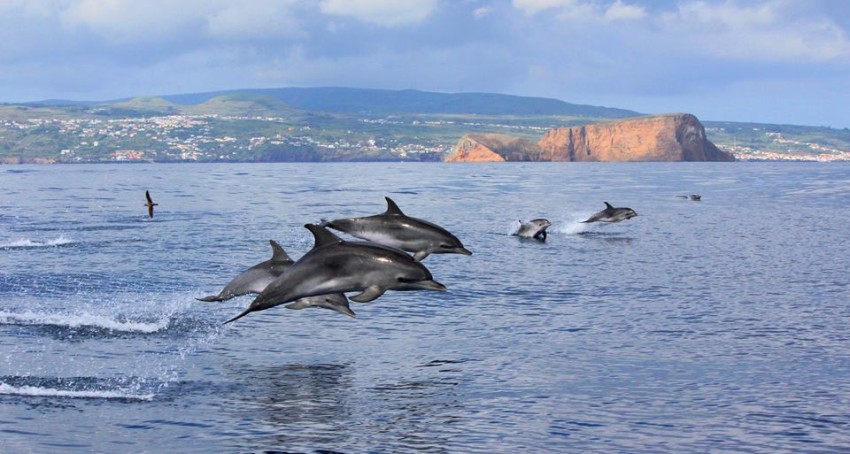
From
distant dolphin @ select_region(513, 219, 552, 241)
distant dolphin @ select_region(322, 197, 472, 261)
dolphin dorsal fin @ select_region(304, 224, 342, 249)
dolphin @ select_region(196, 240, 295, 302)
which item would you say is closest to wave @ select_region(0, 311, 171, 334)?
dolphin @ select_region(196, 240, 295, 302)

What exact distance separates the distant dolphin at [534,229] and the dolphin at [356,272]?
119 feet

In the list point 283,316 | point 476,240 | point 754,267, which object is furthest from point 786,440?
point 476,240

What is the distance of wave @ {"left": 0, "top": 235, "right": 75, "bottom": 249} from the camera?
45.6 m

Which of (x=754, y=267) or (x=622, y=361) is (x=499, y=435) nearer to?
(x=622, y=361)

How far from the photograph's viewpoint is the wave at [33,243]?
45625mm

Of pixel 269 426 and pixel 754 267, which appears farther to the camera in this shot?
pixel 754 267

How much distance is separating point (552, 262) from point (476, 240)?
1002 centimetres

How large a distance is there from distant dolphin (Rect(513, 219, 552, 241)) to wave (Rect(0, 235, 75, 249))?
66.8ft

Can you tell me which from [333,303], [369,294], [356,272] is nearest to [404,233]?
[333,303]

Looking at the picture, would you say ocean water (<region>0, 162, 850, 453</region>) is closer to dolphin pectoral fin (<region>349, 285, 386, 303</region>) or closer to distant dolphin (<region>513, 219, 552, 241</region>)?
dolphin pectoral fin (<region>349, 285, 386, 303</region>)

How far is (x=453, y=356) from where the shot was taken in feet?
71.2

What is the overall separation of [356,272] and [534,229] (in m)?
37.1

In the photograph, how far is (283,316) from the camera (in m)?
26.4

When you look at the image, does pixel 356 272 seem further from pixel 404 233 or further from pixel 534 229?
pixel 534 229
